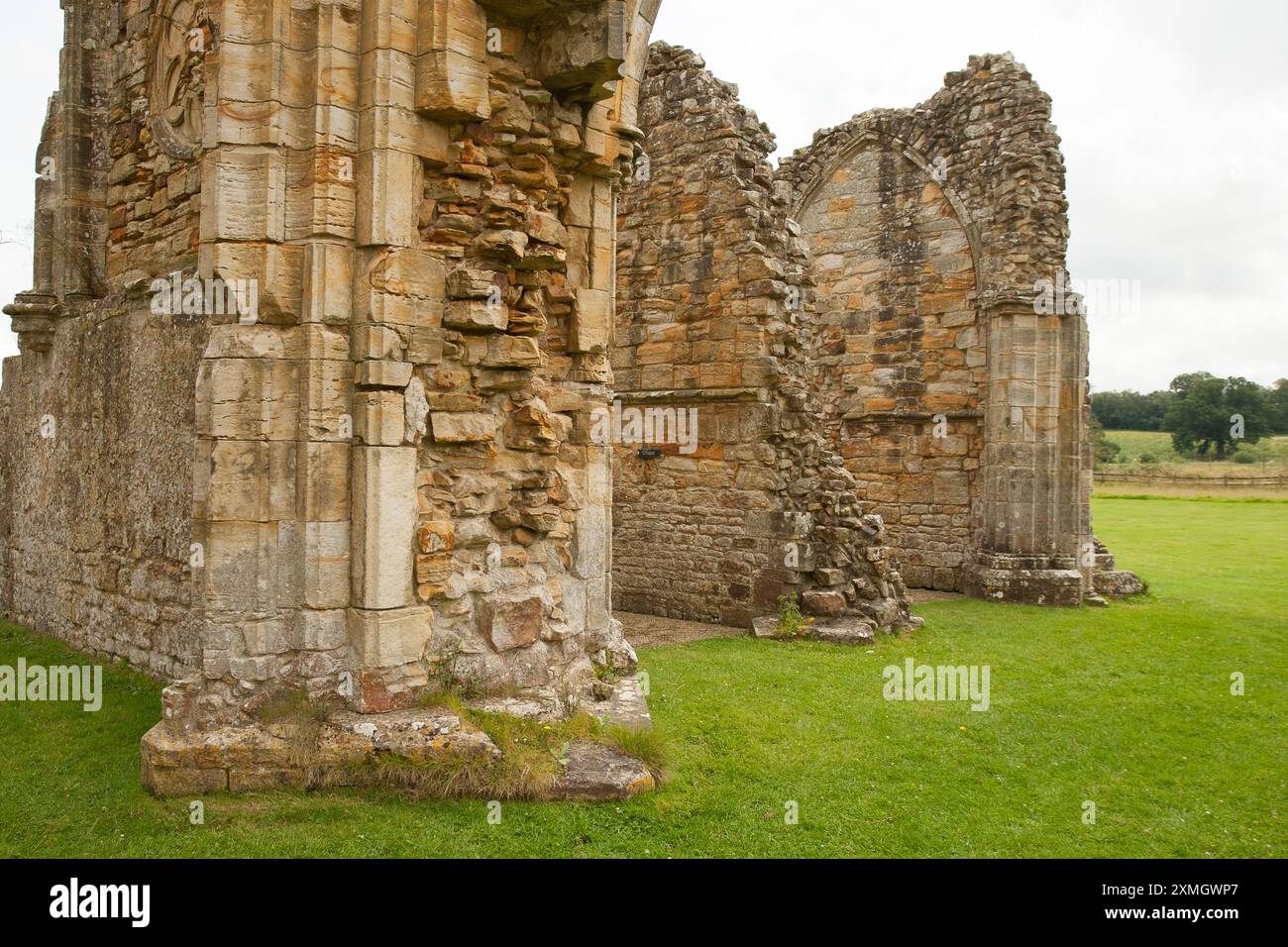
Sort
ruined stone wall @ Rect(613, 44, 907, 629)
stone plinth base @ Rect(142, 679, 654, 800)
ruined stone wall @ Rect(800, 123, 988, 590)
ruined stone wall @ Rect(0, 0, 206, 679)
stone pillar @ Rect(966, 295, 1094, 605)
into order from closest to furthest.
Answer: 1. stone plinth base @ Rect(142, 679, 654, 800)
2. ruined stone wall @ Rect(0, 0, 206, 679)
3. ruined stone wall @ Rect(613, 44, 907, 629)
4. stone pillar @ Rect(966, 295, 1094, 605)
5. ruined stone wall @ Rect(800, 123, 988, 590)

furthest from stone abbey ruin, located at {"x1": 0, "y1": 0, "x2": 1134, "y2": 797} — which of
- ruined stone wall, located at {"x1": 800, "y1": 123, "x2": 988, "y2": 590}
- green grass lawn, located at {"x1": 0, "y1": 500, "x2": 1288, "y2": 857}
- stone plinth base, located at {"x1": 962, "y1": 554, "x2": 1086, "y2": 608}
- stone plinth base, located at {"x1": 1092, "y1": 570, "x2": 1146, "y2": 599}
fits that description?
stone plinth base, located at {"x1": 1092, "y1": 570, "x2": 1146, "y2": 599}

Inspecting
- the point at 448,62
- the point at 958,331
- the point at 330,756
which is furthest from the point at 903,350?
the point at 330,756

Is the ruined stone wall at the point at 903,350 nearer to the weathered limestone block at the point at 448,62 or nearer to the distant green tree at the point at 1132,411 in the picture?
the weathered limestone block at the point at 448,62

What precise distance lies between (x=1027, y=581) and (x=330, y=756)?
11.4m

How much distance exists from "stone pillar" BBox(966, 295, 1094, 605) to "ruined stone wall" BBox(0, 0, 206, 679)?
443 inches

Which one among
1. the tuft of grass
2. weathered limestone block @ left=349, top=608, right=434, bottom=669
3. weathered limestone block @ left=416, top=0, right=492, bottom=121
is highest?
weathered limestone block @ left=416, top=0, right=492, bottom=121

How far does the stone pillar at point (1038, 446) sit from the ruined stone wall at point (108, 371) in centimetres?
1126

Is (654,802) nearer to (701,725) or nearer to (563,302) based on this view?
(701,725)

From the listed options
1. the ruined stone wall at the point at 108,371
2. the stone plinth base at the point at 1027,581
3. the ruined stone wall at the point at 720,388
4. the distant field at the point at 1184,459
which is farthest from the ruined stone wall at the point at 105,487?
the distant field at the point at 1184,459

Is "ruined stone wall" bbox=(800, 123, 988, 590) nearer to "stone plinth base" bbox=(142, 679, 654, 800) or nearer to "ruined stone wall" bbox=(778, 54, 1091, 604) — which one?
"ruined stone wall" bbox=(778, 54, 1091, 604)

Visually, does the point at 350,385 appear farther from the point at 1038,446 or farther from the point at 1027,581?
the point at 1038,446

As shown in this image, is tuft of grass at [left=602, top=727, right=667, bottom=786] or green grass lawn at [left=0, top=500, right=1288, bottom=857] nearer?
green grass lawn at [left=0, top=500, right=1288, bottom=857]

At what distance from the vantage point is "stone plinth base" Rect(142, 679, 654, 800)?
492 cm

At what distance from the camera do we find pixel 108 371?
25.3 feet
